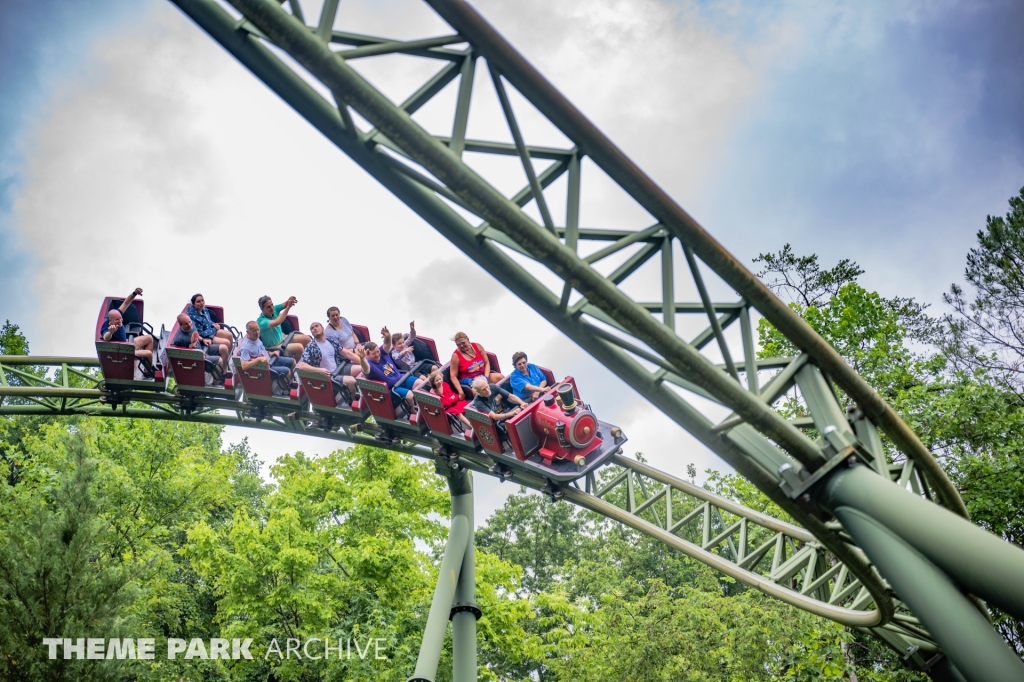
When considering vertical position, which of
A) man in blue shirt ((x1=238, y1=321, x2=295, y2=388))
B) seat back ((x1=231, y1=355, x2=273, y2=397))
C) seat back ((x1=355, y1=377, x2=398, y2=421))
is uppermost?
man in blue shirt ((x1=238, y1=321, x2=295, y2=388))

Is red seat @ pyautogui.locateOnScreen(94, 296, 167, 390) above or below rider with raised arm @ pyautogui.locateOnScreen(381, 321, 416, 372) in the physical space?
above

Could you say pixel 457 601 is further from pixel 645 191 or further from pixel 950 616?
pixel 645 191

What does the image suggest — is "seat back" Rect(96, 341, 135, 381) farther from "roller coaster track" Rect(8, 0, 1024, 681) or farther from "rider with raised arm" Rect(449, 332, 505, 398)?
"roller coaster track" Rect(8, 0, 1024, 681)

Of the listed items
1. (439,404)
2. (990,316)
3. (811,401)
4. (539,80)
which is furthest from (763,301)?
(990,316)

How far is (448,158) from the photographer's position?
3.41 metres

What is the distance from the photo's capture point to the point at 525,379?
8375mm

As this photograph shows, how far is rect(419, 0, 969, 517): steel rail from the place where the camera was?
3516 millimetres

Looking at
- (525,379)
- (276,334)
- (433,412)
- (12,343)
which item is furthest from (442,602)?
(12,343)

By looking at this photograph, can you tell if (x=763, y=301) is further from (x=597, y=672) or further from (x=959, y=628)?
(x=597, y=672)

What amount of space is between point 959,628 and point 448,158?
2.86 meters

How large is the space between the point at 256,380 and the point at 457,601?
10.5 ft

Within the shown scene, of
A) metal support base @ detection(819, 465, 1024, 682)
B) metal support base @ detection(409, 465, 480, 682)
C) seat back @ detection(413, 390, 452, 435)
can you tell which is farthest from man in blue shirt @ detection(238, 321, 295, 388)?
metal support base @ detection(819, 465, 1024, 682)

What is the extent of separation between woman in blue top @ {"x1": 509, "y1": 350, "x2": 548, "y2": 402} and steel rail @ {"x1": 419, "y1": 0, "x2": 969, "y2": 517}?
398 centimetres

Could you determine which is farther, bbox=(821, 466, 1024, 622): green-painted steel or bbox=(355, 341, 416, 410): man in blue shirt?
bbox=(355, 341, 416, 410): man in blue shirt
